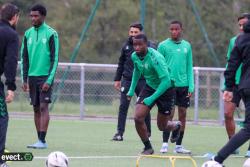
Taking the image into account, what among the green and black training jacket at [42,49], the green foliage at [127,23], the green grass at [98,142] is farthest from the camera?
the green foliage at [127,23]

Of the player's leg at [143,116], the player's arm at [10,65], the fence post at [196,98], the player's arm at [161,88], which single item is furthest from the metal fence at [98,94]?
the player's arm at [10,65]

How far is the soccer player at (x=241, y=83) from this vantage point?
1125cm

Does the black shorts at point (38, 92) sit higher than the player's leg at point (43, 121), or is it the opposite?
the black shorts at point (38, 92)

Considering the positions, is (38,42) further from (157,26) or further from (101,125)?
(157,26)

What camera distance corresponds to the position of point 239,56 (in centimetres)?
1152

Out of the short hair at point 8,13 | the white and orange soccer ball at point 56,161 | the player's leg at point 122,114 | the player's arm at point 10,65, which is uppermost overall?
the short hair at point 8,13

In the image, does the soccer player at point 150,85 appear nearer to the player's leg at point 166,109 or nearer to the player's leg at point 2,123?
the player's leg at point 166,109

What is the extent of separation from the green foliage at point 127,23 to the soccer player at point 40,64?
20628mm

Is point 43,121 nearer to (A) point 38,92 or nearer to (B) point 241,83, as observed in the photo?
(A) point 38,92

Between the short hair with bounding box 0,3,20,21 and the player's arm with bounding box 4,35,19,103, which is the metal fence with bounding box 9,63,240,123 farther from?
the player's arm with bounding box 4,35,19,103

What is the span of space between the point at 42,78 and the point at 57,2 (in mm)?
28805

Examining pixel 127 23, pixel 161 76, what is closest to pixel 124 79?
pixel 161 76

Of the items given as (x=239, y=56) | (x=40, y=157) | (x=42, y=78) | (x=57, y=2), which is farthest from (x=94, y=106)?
(x=57, y=2)

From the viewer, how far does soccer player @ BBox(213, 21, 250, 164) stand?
36.9 ft
